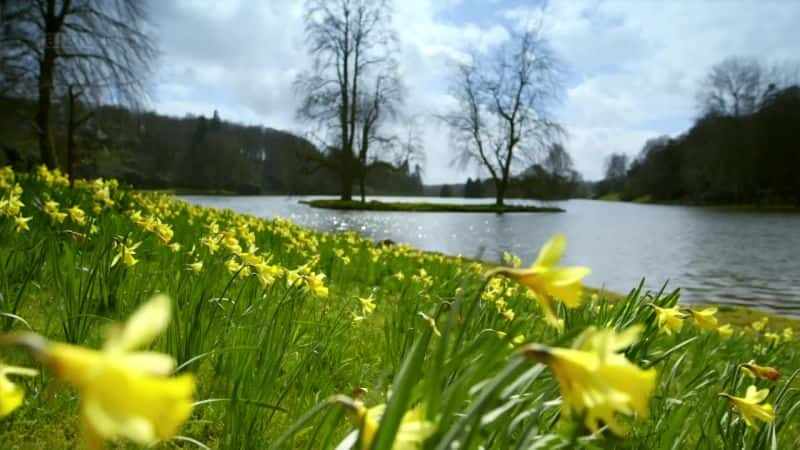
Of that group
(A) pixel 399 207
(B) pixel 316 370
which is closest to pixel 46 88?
(B) pixel 316 370

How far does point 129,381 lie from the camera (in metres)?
0.34

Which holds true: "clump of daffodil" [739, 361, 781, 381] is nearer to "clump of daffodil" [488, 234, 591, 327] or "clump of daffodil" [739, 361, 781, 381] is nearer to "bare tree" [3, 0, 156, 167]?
"clump of daffodil" [488, 234, 591, 327]

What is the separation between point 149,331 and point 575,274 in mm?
497

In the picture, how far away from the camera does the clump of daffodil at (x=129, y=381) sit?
33 centimetres

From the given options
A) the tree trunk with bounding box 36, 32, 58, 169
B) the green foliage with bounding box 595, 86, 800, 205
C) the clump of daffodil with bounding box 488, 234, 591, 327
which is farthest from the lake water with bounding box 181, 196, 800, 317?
the green foliage with bounding box 595, 86, 800, 205

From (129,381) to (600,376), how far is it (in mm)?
406

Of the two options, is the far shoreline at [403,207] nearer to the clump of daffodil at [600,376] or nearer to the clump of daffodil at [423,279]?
the clump of daffodil at [423,279]

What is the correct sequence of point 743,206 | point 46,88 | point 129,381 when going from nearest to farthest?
point 129,381 < point 46,88 < point 743,206

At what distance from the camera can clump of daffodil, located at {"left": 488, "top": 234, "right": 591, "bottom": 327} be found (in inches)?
25.3

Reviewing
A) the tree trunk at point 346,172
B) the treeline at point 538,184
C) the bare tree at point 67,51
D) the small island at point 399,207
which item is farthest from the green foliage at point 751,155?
the bare tree at point 67,51

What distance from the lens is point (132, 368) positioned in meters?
0.34

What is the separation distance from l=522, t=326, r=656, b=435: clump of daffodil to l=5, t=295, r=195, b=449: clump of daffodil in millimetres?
340

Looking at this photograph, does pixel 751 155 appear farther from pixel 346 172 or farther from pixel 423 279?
pixel 423 279

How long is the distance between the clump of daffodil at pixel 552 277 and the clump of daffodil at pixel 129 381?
44cm
